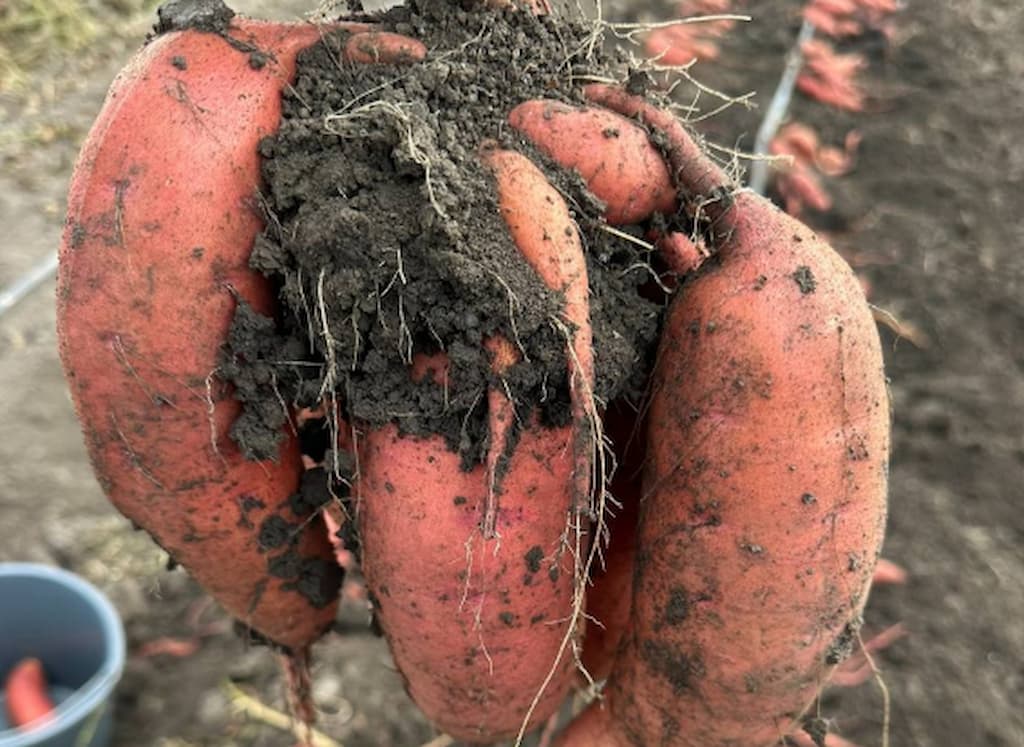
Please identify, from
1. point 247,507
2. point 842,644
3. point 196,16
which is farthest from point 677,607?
point 196,16

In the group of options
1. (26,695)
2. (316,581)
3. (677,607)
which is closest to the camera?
(677,607)

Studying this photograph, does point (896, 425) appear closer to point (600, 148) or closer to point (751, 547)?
point (751, 547)

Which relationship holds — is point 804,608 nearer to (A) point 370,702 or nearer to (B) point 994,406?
(A) point 370,702

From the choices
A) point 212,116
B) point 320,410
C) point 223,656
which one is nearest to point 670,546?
point 320,410

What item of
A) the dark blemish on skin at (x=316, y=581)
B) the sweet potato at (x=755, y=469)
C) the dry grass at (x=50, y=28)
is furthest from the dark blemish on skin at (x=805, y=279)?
the dry grass at (x=50, y=28)

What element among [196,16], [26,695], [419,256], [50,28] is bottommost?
[26,695]

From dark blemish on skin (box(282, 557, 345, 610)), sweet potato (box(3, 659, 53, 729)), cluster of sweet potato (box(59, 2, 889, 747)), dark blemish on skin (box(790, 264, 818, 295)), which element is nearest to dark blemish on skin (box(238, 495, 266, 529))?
cluster of sweet potato (box(59, 2, 889, 747))

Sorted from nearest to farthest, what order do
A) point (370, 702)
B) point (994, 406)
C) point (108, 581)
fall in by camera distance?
point (370, 702)
point (108, 581)
point (994, 406)
